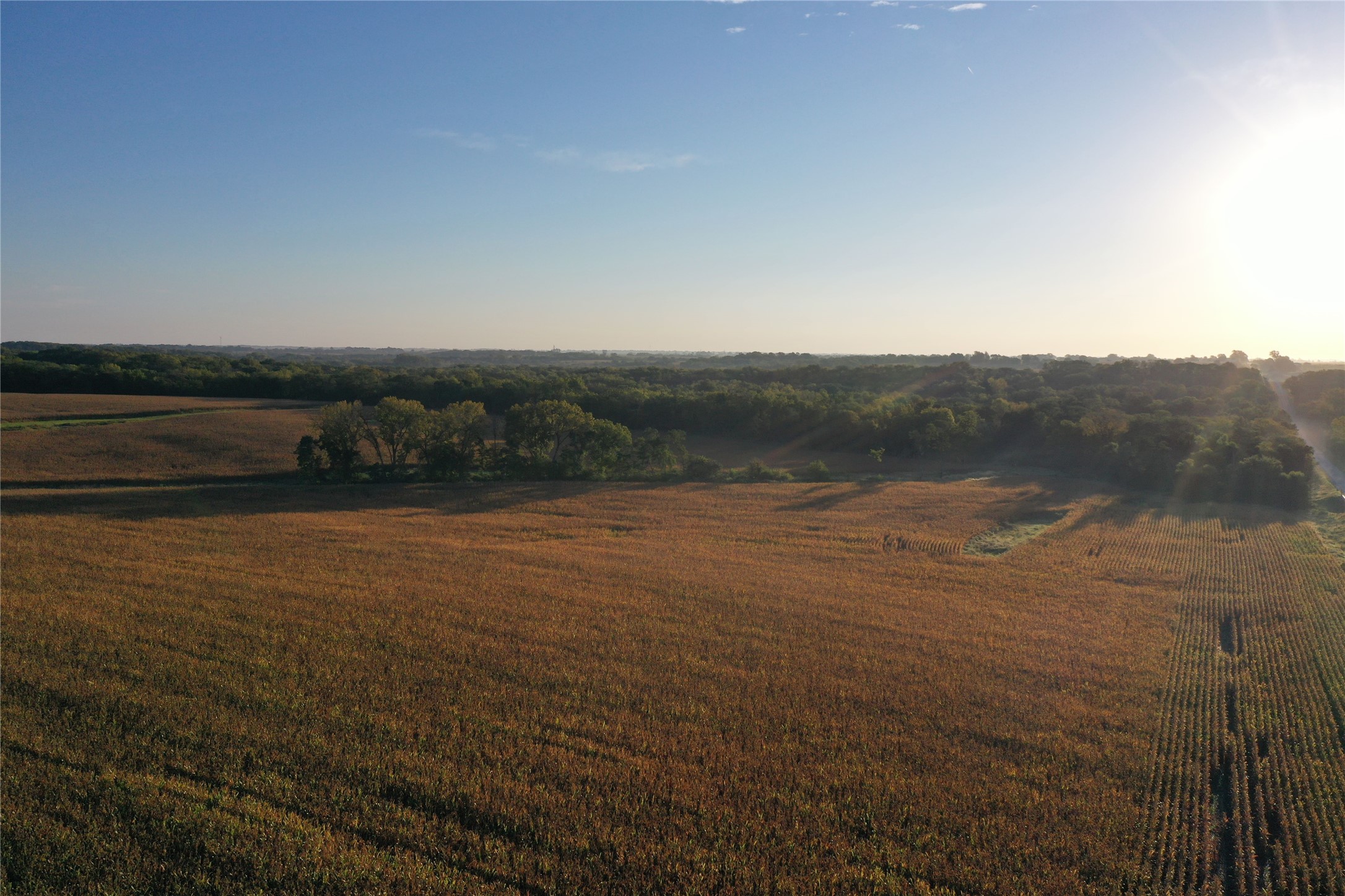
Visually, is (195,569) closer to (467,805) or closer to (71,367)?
(467,805)

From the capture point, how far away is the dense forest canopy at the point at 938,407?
2162 inches

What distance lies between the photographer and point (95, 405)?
68750mm

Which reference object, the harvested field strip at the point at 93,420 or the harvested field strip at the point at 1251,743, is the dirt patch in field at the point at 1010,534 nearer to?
the harvested field strip at the point at 1251,743

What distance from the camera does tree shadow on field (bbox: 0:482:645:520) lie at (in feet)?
116

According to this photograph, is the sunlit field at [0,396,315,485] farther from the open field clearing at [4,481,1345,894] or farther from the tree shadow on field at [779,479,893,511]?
the tree shadow on field at [779,479,893,511]

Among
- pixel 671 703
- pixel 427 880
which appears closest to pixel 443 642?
pixel 671 703

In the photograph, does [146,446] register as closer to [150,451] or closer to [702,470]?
[150,451]

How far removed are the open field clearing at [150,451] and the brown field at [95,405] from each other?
657 centimetres

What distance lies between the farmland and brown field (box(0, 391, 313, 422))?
4288 centimetres

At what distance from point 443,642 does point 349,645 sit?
245 cm

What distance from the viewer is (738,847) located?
33.9 feet

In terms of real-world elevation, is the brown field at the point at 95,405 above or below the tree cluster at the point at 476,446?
above

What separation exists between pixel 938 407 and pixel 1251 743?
66.8 metres

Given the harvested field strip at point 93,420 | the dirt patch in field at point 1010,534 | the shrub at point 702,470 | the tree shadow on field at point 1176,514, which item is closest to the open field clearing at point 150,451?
the harvested field strip at point 93,420
